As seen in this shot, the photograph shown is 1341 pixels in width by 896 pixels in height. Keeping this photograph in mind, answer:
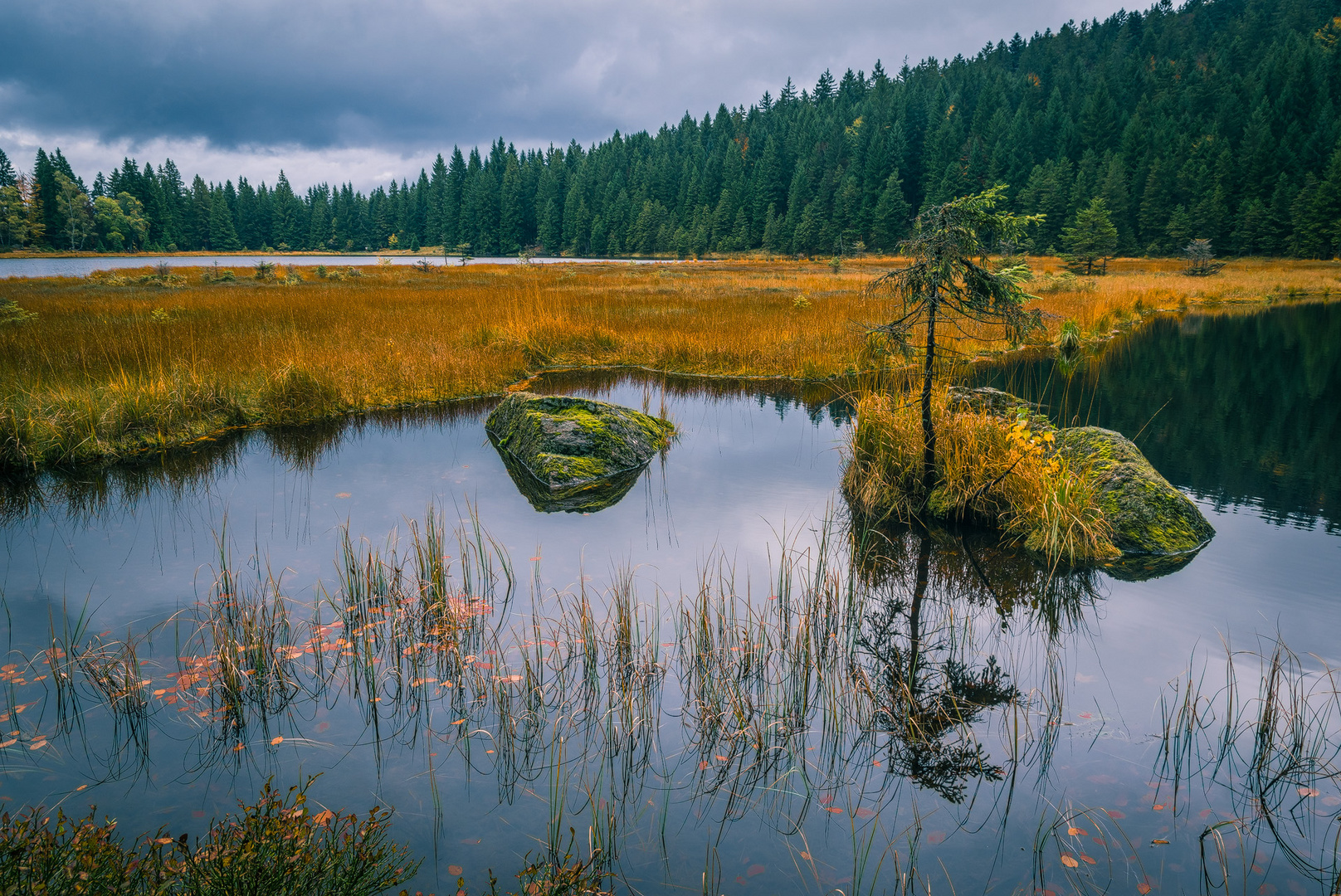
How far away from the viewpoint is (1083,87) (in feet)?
325

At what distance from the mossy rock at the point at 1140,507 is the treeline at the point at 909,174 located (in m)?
Result: 70.0

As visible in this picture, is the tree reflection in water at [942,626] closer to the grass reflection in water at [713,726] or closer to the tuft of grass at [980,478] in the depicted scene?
the grass reflection in water at [713,726]

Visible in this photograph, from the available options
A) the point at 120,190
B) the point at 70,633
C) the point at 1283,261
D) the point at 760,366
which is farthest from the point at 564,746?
the point at 120,190

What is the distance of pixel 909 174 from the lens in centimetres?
9038

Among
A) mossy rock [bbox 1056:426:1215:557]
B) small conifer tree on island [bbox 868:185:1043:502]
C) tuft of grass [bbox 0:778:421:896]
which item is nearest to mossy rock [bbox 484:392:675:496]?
small conifer tree on island [bbox 868:185:1043:502]

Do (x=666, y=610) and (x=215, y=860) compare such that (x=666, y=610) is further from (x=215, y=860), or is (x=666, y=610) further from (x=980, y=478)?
(x=980, y=478)

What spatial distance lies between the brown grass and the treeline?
5591cm

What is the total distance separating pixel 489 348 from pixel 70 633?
418 inches

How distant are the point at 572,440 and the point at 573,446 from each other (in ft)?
0.28

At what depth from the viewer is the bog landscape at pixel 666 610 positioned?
3.00m

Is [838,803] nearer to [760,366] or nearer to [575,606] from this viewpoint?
[575,606]

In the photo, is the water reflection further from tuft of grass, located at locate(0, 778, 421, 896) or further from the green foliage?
the green foliage

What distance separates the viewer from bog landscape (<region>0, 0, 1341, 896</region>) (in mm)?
3000

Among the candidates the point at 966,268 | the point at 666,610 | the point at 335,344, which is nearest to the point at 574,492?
the point at 666,610
